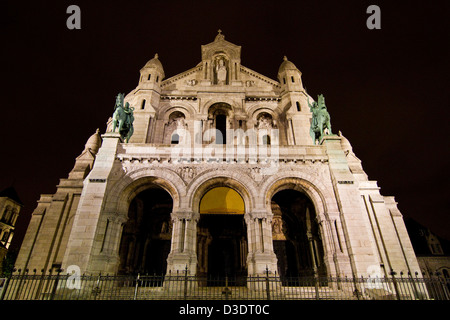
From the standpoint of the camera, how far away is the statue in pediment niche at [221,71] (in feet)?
87.1

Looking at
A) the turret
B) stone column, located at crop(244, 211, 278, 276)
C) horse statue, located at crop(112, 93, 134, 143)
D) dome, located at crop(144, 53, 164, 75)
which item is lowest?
stone column, located at crop(244, 211, 278, 276)

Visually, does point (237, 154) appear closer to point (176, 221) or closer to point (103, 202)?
point (176, 221)

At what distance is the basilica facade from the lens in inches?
539

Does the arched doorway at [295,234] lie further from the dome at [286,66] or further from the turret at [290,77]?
the dome at [286,66]

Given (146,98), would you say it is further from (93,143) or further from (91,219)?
(91,219)

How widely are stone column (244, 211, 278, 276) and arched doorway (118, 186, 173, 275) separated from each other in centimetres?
690

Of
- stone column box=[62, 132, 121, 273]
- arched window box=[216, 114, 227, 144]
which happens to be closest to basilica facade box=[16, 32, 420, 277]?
stone column box=[62, 132, 121, 273]

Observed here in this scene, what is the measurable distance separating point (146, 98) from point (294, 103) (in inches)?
528

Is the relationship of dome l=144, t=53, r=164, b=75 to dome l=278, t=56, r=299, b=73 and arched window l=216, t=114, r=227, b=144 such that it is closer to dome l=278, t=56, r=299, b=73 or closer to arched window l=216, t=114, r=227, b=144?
arched window l=216, t=114, r=227, b=144

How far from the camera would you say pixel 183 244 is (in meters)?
13.6

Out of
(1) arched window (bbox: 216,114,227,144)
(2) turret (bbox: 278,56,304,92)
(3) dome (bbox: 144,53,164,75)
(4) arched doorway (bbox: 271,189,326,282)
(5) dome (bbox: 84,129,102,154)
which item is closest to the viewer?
(4) arched doorway (bbox: 271,189,326,282)

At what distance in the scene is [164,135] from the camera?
934 inches

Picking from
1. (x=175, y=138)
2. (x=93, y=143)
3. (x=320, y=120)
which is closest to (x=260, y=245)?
(x=320, y=120)

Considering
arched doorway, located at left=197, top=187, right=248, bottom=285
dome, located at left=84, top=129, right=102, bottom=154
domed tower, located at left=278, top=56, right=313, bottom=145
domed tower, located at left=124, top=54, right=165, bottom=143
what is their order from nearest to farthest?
arched doorway, located at left=197, top=187, right=248, bottom=285
domed tower, located at left=124, top=54, right=165, bottom=143
domed tower, located at left=278, top=56, right=313, bottom=145
dome, located at left=84, top=129, right=102, bottom=154
